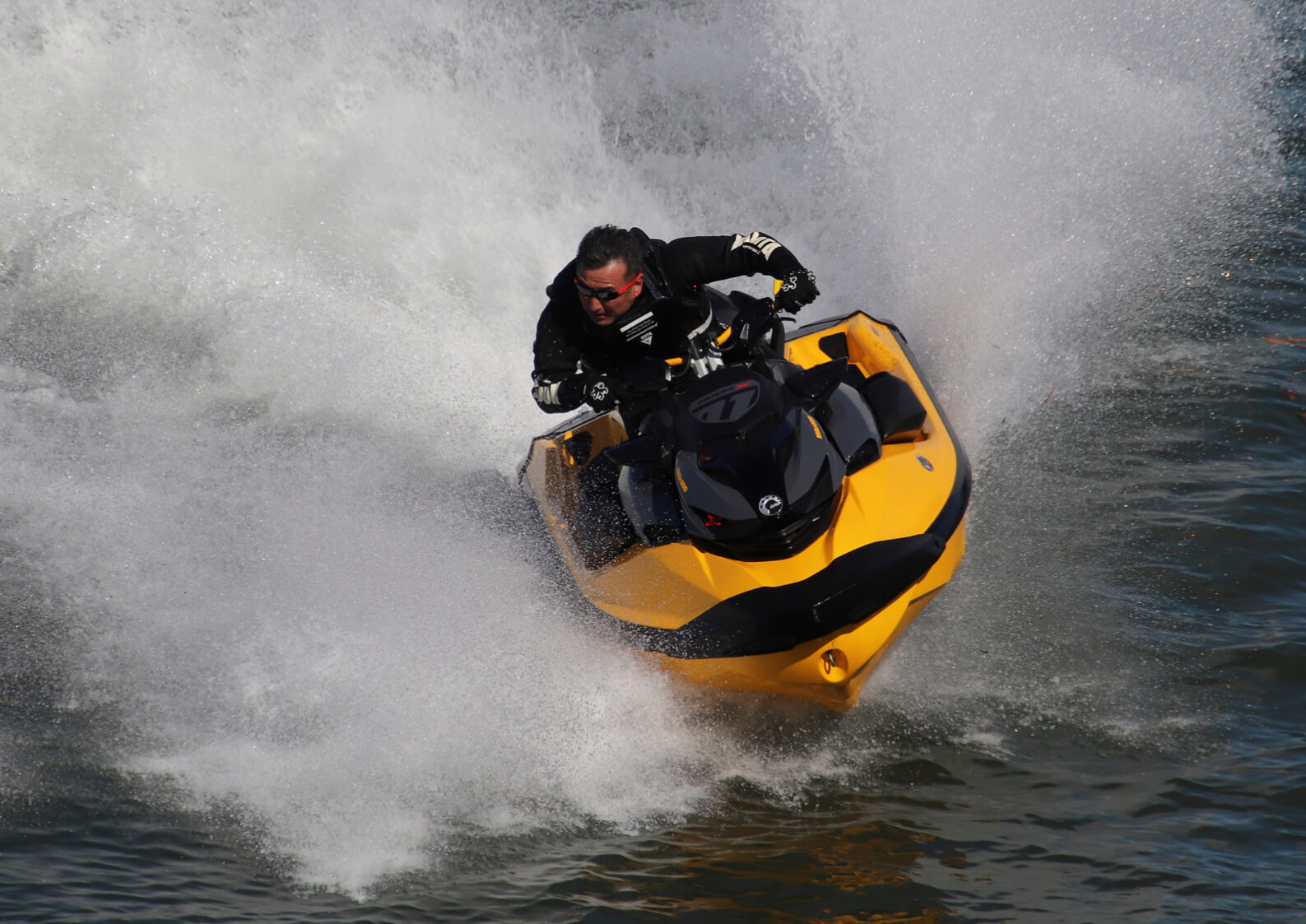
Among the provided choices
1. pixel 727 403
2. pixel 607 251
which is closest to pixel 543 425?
pixel 607 251

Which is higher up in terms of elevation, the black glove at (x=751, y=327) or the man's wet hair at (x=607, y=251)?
the man's wet hair at (x=607, y=251)

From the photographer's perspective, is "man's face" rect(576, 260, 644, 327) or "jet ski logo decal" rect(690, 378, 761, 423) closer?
"jet ski logo decal" rect(690, 378, 761, 423)

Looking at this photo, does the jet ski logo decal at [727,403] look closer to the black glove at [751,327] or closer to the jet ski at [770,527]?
the jet ski at [770,527]

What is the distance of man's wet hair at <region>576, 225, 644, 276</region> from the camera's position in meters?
4.56

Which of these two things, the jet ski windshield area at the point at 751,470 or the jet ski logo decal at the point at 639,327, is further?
the jet ski logo decal at the point at 639,327

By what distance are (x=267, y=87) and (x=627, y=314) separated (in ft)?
21.2

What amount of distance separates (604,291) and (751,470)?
109 cm

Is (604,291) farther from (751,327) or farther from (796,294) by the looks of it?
(796,294)

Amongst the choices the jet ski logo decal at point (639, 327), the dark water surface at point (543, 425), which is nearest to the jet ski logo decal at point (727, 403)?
the jet ski logo decal at point (639, 327)

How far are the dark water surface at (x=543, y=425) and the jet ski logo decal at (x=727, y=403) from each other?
3.91 ft

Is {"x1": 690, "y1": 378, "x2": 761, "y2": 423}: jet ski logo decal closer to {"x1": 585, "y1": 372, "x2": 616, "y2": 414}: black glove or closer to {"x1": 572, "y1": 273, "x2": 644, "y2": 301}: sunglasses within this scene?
{"x1": 585, "y1": 372, "x2": 616, "y2": 414}: black glove

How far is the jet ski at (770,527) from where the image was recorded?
13.3 ft

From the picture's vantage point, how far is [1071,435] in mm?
7141

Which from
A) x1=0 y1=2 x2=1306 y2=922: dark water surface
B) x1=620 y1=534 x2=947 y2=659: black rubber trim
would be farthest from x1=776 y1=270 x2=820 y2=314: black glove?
x1=0 y1=2 x2=1306 y2=922: dark water surface
